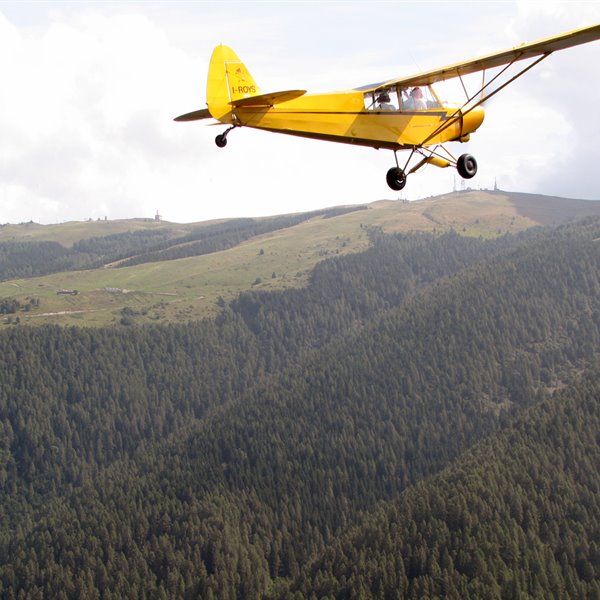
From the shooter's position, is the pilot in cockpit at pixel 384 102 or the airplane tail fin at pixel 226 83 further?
the pilot in cockpit at pixel 384 102

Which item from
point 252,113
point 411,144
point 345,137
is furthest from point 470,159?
point 252,113

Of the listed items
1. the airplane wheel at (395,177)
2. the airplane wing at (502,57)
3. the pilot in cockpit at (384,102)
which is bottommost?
the airplane wheel at (395,177)

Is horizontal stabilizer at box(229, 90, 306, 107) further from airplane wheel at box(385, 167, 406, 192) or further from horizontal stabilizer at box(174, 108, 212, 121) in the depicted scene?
airplane wheel at box(385, 167, 406, 192)

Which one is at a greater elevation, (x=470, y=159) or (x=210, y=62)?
(x=210, y=62)

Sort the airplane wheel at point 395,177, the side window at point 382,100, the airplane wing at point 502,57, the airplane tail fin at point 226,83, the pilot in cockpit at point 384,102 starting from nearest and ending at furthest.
→ the airplane tail fin at point 226,83 < the airplane wing at point 502,57 < the side window at point 382,100 < the pilot in cockpit at point 384,102 < the airplane wheel at point 395,177

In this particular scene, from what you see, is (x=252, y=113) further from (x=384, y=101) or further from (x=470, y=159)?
(x=470, y=159)

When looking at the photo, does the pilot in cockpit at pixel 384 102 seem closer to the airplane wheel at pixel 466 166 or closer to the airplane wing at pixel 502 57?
the airplane wing at pixel 502 57

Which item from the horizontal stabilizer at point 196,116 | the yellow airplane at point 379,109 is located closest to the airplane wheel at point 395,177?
the yellow airplane at point 379,109

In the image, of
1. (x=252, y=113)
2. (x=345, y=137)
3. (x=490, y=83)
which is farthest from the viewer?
(x=490, y=83)
